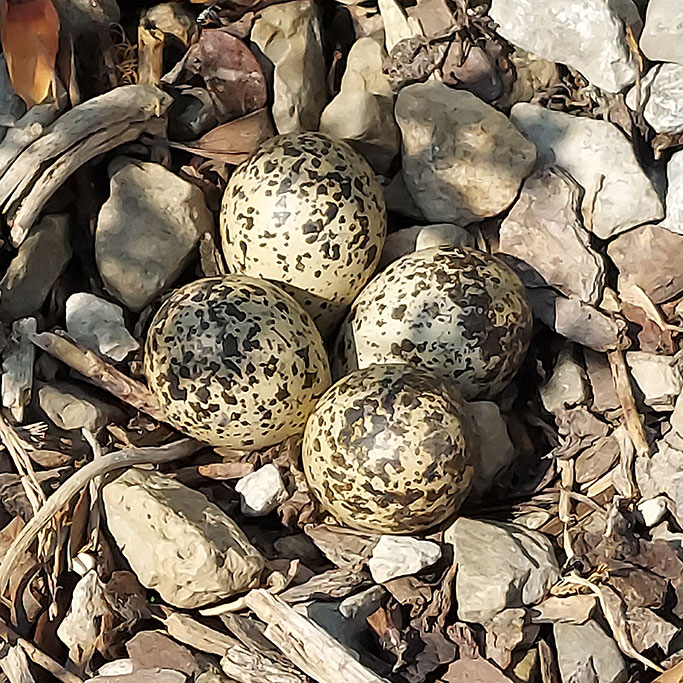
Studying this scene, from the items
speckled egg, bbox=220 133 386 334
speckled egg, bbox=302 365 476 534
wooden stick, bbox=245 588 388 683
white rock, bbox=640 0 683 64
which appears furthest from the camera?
white rock, bbox=640 0 683 64

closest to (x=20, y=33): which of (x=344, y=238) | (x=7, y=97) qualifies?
(x=7, y=97)

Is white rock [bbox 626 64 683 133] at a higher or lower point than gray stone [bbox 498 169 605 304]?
higher

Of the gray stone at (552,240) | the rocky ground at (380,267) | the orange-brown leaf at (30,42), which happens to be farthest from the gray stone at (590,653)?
the orange-brown leaf at (30,42)

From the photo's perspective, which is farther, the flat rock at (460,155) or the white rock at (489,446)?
the flat rock at (460,155)

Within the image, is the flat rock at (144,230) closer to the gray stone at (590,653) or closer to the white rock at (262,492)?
the white rock at (262,492)

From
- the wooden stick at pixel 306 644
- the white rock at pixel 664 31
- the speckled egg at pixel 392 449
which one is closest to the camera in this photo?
the wooden stick at pixel 306 644

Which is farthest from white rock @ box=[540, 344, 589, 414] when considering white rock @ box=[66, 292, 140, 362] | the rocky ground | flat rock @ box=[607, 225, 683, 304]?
white rock @ box=[66, 292, 140, 362]

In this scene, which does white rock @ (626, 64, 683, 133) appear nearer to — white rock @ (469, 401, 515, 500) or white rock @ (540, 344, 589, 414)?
white rock @ (540, 344, 589, 414)

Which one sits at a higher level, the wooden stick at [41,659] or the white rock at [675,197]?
the white rock at [675,197]
